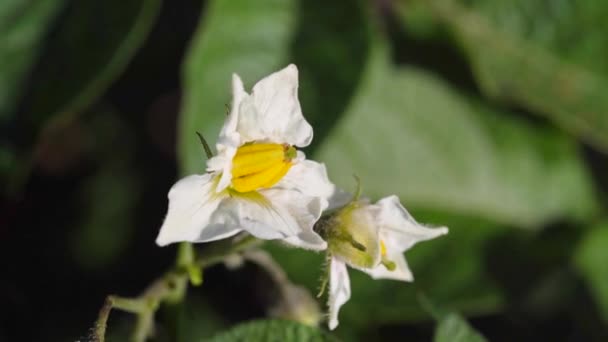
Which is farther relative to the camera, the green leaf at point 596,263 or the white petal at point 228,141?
the green leaf at point 596,263

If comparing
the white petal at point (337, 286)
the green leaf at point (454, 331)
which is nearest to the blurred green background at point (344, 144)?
the green leaf at point (454, 331)

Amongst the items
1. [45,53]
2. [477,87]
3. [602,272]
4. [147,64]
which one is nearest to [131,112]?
[147,64]

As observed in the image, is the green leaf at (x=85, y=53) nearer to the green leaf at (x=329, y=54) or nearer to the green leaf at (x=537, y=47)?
the green leaf at (x=329, y=54)

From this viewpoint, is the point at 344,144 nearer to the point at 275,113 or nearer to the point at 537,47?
the point at 537,47

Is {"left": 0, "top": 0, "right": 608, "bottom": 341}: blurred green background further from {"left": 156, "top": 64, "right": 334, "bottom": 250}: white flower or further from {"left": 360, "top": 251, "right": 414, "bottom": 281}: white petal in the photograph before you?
{"left": 156, "top": 64, "right": 334, "bottom": 250}: white flower

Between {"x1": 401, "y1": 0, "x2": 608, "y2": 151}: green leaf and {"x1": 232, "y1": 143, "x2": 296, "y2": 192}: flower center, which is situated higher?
{"x1": 232, "y1": 143, "x2": 296, "y2": 192}: flower center

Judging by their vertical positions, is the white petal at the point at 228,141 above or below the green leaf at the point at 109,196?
above

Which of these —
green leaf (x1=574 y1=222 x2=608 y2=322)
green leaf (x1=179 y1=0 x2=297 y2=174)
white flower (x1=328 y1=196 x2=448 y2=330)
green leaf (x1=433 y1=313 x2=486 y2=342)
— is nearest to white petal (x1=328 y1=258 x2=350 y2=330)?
white flower (x1=328 y1=196 x2=448 y2=330)
